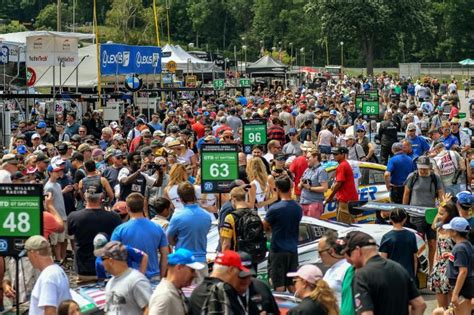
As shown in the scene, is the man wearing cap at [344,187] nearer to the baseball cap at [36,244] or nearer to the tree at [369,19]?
the baseball cap at [36,244]

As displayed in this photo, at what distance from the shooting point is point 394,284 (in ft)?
27.0

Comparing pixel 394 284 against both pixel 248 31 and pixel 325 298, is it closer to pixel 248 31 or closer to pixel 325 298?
pixel 325 298

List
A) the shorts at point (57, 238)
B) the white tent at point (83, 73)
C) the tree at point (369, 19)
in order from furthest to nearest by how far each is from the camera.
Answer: the tree at point (369, 19)
the white tent at point (83, 73)
the shorts at point (57, 238)

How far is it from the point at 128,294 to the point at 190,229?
2822mm

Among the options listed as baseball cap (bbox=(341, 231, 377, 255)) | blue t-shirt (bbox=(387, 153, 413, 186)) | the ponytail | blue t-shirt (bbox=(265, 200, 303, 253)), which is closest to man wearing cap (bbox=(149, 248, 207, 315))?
the ponytail

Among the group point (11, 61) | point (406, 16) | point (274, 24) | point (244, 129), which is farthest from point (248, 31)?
point (244, 129)

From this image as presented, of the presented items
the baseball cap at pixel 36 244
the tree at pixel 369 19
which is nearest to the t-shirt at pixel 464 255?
the baseball cap at pixel 36 244

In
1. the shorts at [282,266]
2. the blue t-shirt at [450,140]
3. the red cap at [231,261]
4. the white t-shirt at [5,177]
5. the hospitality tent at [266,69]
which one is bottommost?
the shorts at [282,266]

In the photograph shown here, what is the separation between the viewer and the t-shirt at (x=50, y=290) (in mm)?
8734

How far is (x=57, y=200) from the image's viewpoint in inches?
→ 587

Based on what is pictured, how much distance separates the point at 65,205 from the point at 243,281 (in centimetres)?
813

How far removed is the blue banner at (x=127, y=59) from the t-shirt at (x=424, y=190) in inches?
724

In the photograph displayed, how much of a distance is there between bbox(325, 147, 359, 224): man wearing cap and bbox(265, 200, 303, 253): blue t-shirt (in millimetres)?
4238

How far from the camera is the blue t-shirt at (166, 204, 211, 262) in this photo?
1118 centimetres
